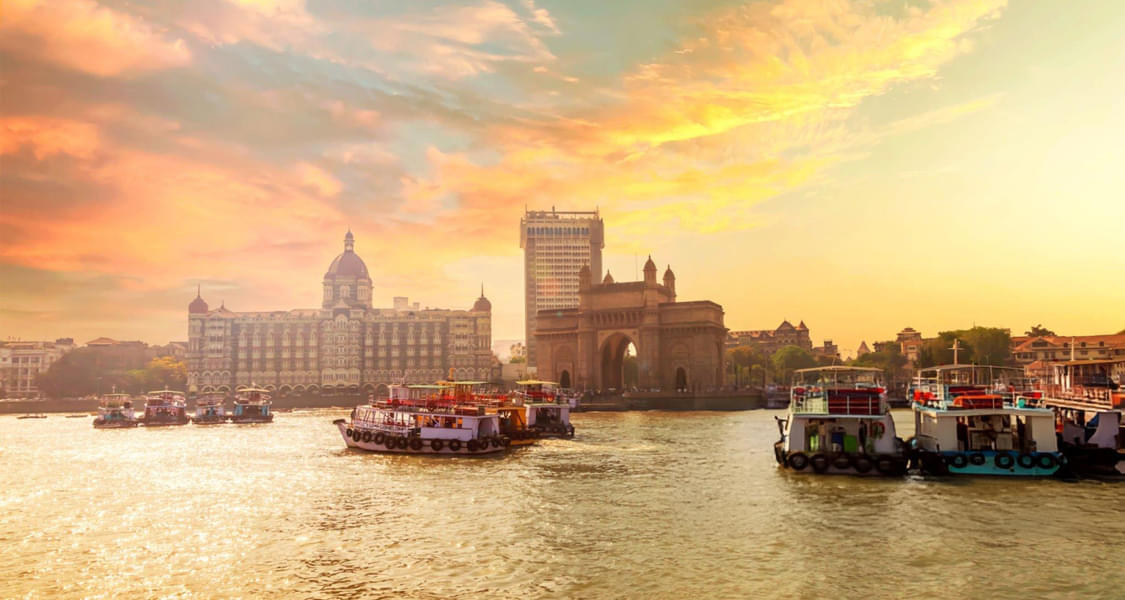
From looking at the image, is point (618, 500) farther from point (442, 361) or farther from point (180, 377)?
point (180, 377)

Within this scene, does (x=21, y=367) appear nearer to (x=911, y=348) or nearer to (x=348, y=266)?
(x=348, y=266)

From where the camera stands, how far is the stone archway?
119250mm

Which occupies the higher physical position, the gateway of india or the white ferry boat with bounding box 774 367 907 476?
the gateway of india

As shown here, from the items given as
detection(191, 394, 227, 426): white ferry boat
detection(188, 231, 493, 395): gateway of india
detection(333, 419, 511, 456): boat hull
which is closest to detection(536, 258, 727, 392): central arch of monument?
detection(188, 231, 493, 395): gateway of india

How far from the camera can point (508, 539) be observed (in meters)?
24.0

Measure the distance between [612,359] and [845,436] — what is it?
291 ft

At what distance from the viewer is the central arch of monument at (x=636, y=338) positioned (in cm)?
11206

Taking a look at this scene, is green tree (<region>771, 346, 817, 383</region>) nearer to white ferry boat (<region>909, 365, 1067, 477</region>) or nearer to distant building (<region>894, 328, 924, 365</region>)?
distant building (<region>894, 328, 924, 365</region>)

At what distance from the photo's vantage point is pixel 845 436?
34844 mm

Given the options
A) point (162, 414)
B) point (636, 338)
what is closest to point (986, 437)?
point (162, 414)

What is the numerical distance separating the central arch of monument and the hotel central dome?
5829 centimetres

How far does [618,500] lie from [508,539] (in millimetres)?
6936

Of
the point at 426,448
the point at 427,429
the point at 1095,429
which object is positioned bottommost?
the point at 426,448

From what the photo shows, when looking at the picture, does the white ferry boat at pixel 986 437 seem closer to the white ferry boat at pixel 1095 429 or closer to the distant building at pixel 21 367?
the white ferry boat at pixel 1095 429
